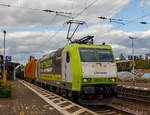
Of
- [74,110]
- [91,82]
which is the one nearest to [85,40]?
[91,82]

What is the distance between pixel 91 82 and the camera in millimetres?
9766

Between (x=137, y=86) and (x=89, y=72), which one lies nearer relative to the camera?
(x=89, y=72)

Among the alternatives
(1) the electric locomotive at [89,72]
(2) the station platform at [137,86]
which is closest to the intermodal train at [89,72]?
(1) the electric locomotive at [89,72]

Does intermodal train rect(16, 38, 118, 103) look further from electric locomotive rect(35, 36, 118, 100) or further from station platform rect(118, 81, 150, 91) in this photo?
station platform rect(118, 81, 150, 91)

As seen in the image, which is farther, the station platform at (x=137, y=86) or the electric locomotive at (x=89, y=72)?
the station platform at (x=137, y=86)

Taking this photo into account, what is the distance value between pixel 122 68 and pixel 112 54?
5566 cm

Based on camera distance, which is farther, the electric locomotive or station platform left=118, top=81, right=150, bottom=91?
station platform left=118, top=81, right=150, bottom=91

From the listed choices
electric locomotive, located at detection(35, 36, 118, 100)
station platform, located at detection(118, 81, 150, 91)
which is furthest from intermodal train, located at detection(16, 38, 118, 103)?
station platform, located at detection(118, 81, 150, 91)

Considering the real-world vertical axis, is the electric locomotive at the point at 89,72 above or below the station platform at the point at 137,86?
above

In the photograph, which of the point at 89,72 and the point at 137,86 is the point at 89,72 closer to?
the point at 89,72

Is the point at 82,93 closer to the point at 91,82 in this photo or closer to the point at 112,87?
the point at 91,82

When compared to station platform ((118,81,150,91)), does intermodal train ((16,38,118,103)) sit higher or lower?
higher

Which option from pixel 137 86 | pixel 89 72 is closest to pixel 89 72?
pixel 89 72

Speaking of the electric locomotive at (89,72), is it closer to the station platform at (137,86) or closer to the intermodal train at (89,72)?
the intermodal train at (89,72)
